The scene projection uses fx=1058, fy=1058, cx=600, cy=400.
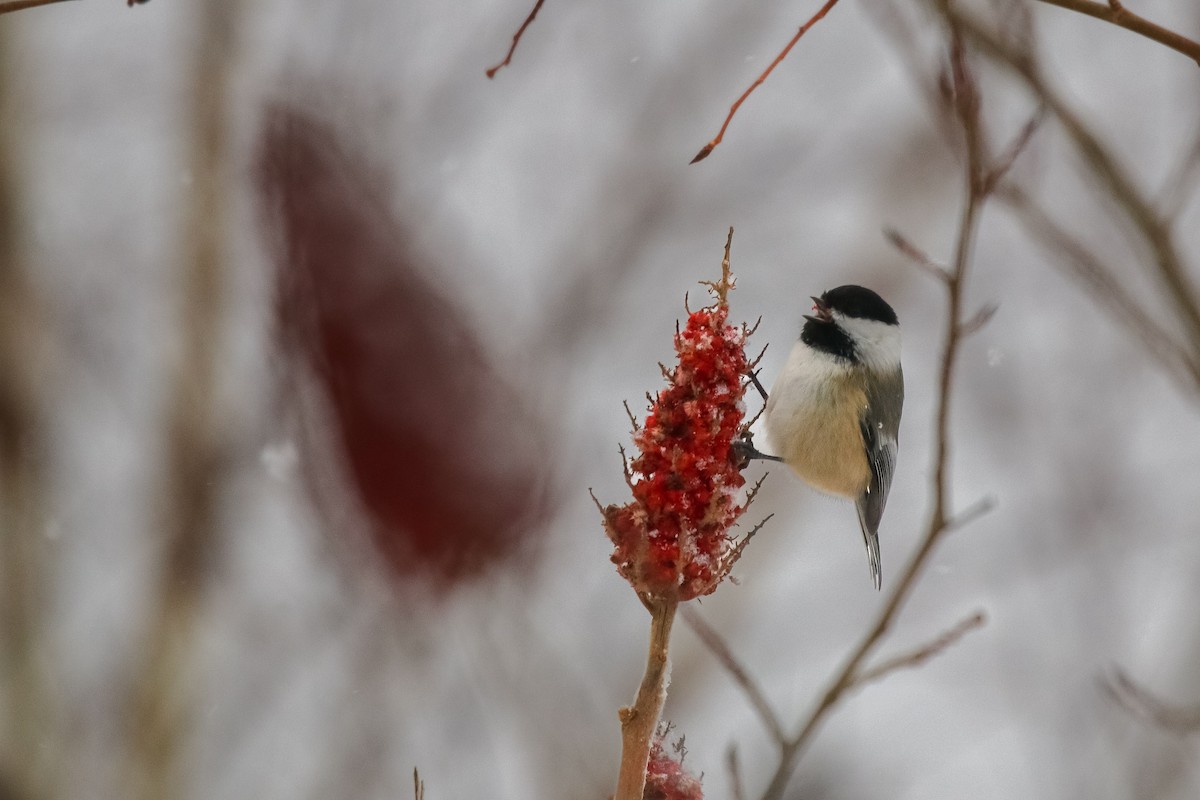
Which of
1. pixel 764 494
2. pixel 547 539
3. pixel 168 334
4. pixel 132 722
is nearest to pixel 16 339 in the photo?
pixel 168 334

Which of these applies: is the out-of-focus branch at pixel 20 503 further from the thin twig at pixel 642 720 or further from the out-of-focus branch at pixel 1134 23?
the out-of-focus branch at pixel 1134 23

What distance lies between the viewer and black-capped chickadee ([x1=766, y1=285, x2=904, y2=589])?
2670 millimetres

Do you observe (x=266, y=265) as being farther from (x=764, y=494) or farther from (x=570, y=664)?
(x=764, y=494)

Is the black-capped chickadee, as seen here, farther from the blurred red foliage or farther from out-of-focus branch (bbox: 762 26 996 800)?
out-of-focus branch (bbox: 762 26 996 800)

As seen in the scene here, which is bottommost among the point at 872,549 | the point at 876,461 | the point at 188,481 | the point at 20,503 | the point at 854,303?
the point at 872,549

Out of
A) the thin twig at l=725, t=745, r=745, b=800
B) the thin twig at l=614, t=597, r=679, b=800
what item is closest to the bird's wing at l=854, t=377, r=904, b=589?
the thin twig at l=725, t=745, r=745, b=800

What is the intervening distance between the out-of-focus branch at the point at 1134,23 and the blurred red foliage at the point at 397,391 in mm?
1968

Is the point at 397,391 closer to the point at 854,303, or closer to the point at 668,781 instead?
the point at 854,303

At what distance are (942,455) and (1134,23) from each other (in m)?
0.58

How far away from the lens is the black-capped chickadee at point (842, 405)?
267 cm

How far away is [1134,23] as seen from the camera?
118 centimetres

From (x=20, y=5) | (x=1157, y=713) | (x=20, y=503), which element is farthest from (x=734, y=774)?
(x=20, y=503)

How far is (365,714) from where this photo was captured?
376cm

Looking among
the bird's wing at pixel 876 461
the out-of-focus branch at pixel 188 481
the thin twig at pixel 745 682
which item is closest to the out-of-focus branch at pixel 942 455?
the thin twig at pixel 745 682
